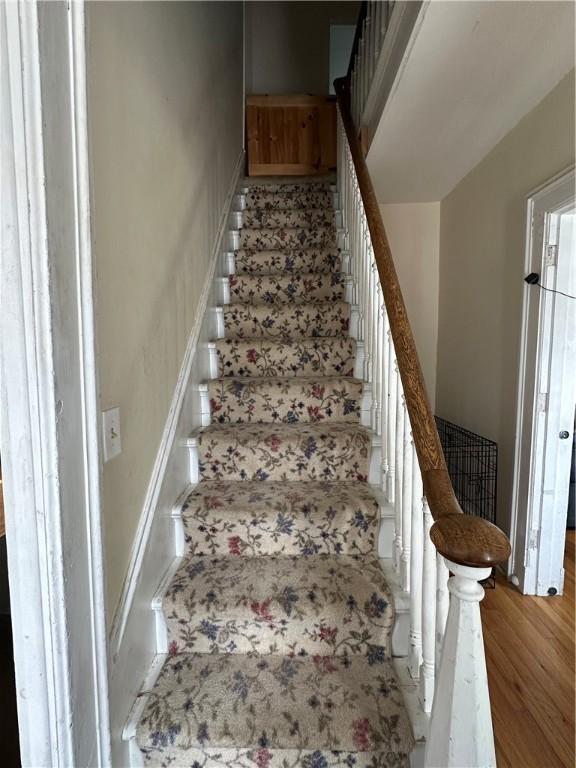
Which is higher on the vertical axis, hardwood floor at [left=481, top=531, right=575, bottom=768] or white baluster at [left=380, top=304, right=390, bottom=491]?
white baluster at [left=380, top=304, right=390, bottom=491]

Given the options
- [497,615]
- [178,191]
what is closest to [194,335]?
[178,191]

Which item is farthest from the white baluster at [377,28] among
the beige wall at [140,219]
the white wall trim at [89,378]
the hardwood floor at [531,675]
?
the hardwood floor at [531,675]

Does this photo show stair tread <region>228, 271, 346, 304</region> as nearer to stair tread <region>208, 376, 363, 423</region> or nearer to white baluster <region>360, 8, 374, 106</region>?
stair tread <region>208, 376, 363, 423</region>

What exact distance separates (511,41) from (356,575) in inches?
Result: 81.4

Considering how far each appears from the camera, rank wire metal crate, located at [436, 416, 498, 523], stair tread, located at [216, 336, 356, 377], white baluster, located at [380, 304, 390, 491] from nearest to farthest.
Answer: white baluster, located at [380, 304, 390, 491], stair tread, located at [216, 336, 356, 377], wire metal crate, located at [436, 416, 498, 523]

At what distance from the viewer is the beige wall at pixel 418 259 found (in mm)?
3617

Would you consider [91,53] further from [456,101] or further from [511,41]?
[456,101]

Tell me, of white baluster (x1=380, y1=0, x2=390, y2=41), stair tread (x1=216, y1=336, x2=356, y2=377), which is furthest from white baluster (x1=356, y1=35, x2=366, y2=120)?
stair tread (x1=216, y1=336, x2=356, y2=377)

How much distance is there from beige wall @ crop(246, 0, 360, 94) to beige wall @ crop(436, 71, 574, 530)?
2.57 metres

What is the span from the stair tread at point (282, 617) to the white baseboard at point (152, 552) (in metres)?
0.10

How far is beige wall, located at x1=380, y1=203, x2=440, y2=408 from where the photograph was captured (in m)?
3.62

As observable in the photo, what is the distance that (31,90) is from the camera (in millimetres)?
715

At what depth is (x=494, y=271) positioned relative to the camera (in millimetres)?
2705

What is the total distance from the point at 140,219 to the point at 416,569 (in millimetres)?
1242
